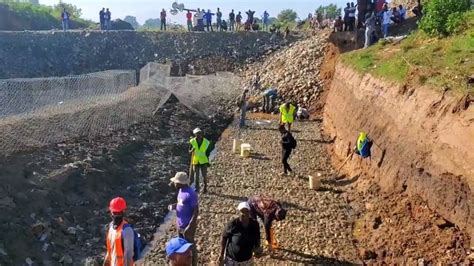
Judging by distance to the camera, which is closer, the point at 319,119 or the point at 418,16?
the point at 319,119

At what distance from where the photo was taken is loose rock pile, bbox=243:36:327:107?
2808 centimetres

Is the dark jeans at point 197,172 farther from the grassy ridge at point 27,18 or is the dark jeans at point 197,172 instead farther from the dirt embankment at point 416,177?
the grassy ridge at point 27,18

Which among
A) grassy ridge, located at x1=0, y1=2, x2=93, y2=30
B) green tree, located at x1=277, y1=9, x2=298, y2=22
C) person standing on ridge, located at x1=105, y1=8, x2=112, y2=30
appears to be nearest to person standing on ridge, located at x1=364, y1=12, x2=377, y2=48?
person standing on ridge, located at x1=105, y1=8, x2=112, y2=30

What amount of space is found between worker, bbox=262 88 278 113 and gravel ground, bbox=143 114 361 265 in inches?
230

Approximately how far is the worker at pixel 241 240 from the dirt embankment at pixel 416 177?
338 centimetres

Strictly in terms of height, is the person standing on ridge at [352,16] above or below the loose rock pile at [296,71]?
above

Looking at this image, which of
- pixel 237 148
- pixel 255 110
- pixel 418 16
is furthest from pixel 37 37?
pixel 418 16

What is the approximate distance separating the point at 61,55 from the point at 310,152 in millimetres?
20769

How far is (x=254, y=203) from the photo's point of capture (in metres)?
10.6

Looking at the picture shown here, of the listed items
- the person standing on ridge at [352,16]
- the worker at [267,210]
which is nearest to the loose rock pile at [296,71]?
the person standing on ridge at [352,16]

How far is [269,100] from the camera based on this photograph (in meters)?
27.7

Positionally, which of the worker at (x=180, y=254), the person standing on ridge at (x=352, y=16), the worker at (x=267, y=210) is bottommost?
the worker at (x=267, y=210)

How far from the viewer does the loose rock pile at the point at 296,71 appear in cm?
2808

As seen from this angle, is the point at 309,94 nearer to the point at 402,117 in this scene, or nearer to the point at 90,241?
the point at 402,117
